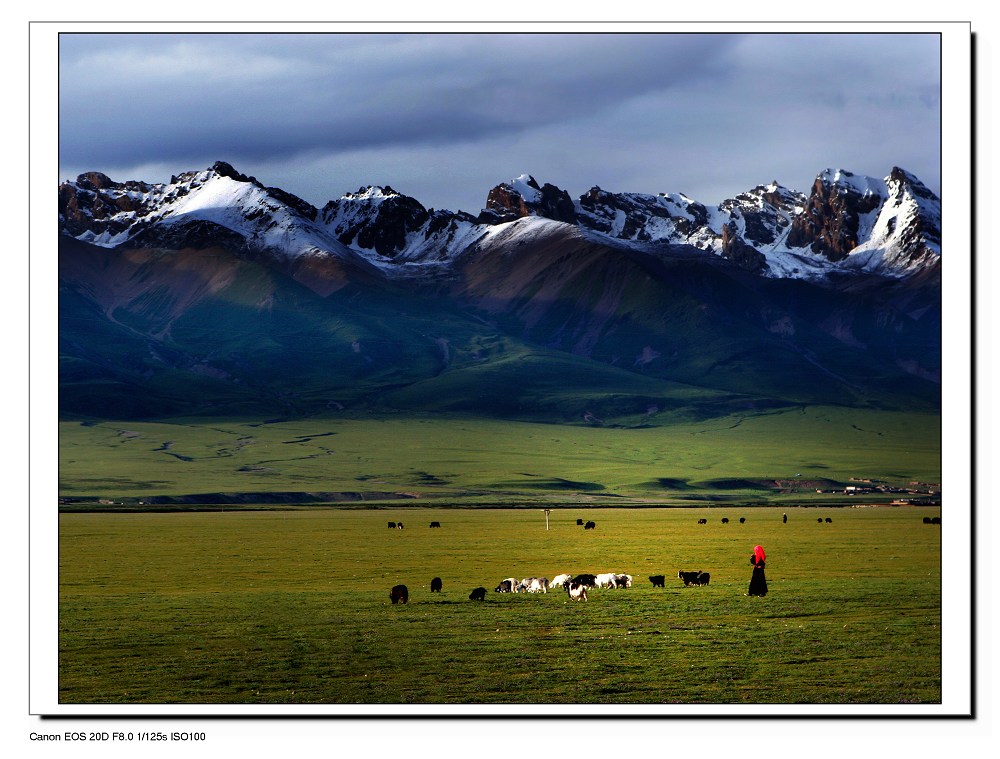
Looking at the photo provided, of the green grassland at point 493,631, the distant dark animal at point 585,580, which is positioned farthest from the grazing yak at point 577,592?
the green grassland at point 493,631

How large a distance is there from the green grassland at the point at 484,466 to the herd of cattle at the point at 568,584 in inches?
3488

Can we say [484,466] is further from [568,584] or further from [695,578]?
[568,584]

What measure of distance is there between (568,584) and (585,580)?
145cm

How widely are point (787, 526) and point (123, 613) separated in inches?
2200

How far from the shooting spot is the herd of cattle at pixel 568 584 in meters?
33.4

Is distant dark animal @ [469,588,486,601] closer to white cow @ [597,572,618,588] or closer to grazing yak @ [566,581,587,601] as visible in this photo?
grazing yak @ [566,581,587,601]

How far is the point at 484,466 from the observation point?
170750 millimetres

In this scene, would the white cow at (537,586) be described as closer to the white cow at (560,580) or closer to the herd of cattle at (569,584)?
the herd of cattle at (569,584)

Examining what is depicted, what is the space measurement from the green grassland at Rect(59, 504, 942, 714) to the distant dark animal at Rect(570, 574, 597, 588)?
728mm

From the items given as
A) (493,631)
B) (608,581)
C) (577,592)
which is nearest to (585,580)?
(608,581)

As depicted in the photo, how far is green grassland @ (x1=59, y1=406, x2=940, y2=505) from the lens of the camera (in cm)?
14275
